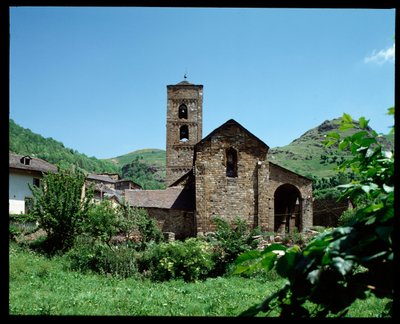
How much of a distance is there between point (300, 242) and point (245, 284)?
22.7ft

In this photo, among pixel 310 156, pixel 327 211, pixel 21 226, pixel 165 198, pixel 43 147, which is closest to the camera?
pixel 21 226

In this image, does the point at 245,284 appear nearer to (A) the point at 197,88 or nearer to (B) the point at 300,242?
(B) the point at 300,242

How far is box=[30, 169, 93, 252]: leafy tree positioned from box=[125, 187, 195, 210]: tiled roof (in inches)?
298

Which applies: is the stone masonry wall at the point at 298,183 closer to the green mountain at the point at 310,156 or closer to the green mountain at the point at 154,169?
the green mountain at the point at 154,169

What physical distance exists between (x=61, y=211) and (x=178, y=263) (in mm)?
8402

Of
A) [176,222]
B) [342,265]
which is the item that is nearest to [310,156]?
[176,222]

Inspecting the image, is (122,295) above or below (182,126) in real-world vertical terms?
below

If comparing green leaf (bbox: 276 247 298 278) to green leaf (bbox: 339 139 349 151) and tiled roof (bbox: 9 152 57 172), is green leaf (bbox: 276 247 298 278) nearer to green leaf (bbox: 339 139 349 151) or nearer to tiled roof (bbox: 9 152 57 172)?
green leaf (bbox: 339 139 349 151)

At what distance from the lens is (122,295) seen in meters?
11.3

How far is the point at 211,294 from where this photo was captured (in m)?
11.7

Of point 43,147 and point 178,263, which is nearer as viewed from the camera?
point 178,263

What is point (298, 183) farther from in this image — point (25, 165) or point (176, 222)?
point (25, 165)

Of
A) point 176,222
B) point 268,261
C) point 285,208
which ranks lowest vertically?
point 176,222

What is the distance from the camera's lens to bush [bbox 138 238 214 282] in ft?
51.5
